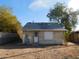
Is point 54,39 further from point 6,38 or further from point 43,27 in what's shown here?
point 6,38

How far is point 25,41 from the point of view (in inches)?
1113

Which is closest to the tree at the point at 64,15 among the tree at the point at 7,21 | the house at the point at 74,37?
the house at the point at 74,37

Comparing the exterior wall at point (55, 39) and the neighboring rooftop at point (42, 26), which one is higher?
the neighboring rooftop at point (42, 26)

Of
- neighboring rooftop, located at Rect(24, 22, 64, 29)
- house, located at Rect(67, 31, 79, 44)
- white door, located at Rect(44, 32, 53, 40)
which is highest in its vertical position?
neighboring rooftop, located at Rect(24, 22, 64, 29)

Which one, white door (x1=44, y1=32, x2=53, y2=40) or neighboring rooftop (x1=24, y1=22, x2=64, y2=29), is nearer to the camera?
white door (x1=44, y1=32, x2=53, y2=40)

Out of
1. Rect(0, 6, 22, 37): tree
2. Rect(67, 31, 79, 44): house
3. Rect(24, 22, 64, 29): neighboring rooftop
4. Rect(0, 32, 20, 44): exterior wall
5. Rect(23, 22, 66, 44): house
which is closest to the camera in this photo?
Rect(23, 22, 66, 44): house

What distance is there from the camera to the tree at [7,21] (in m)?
33.5

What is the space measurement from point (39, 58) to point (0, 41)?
14.0 metres

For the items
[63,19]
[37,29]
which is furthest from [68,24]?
[37,29]

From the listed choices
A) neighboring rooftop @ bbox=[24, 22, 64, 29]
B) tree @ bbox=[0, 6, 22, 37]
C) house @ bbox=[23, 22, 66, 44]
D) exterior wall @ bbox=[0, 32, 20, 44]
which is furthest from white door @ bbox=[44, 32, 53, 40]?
tree @ bbox=[0, 6, 22, 37]

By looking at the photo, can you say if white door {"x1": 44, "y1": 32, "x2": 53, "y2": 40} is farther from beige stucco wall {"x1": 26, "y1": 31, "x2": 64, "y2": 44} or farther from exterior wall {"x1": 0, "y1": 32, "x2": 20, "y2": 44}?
exterior wall {"x1": 0, "y1": 32, "x2": 20, "y2": 44}

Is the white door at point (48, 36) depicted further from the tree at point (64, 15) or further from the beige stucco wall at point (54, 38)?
the tree at point (64, 15)

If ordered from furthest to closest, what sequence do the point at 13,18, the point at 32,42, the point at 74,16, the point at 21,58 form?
the point at 74,16, the point at 13,18, the point at 32,42, the point at 21,58

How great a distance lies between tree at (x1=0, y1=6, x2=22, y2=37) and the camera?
33531 mm
